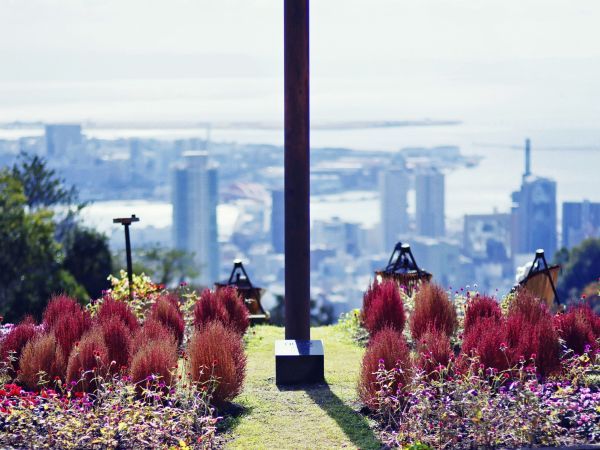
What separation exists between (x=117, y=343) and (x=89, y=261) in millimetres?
16675

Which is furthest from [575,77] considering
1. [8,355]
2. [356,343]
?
[8,355]

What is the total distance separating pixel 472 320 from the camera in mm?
5676

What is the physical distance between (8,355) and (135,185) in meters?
37.0

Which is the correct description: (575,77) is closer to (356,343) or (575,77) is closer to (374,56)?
(374,56)

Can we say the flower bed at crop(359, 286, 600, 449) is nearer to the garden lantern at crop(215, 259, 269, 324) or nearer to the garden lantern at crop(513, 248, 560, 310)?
the garden lantern at crop(513, 248, 560, 310)

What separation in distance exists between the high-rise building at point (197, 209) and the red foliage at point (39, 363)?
122ft

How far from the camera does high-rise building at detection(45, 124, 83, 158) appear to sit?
36.5 metres

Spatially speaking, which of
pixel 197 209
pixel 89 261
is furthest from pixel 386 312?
pixel 197 209

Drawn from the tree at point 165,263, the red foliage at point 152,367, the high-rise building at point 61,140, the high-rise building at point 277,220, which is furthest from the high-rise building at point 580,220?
the red foliage at point 152,367

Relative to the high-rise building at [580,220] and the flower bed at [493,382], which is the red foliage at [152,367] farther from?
the high-rise building at [580,220]

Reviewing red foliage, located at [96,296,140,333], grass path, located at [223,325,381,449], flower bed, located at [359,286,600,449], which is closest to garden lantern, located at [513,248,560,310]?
flower bed, located at [359,286,600,449]

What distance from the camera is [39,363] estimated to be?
189 inches

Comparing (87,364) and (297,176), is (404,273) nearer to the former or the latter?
(297,176)

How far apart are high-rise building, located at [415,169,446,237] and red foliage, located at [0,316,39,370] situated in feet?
119
